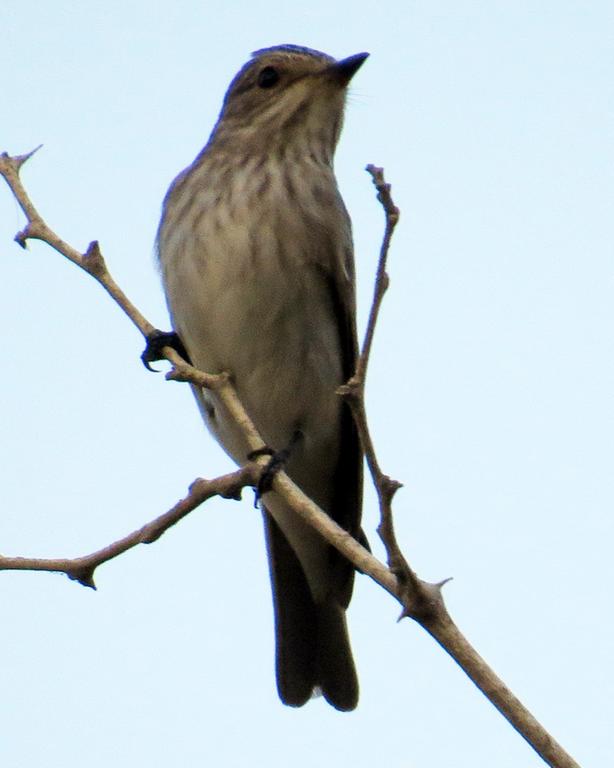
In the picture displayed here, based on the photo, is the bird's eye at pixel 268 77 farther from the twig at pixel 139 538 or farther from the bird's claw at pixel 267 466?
the twig at pixel 139 538

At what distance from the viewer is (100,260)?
12.9ft

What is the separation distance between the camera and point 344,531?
3.05m

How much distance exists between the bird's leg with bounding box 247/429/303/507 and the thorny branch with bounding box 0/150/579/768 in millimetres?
67

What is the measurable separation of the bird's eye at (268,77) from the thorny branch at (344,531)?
82.9 inches

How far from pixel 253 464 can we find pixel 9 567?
3.52ft

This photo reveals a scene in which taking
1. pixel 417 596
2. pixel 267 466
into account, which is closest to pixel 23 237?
pixel 267 466

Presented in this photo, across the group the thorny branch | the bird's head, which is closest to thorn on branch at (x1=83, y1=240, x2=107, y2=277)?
the thorny branch

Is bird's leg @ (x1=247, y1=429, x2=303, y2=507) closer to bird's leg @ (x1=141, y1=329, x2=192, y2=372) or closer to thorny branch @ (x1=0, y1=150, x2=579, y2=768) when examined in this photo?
thorny branch @ (x1=0, y1=150, x2=579, y2=768)

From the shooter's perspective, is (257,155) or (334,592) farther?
(334,592)

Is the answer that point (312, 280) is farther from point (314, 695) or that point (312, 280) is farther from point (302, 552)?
point (314, 695)

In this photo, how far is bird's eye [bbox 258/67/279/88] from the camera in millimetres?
6008

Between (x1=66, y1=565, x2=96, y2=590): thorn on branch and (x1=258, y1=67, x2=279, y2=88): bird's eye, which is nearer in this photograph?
(x1=66, y1=565, x2=96, y2=590): thorn on branch

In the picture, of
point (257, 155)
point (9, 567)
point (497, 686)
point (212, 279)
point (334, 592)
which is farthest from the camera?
point (334, 592)

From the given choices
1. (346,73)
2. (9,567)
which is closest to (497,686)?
(9,567)
